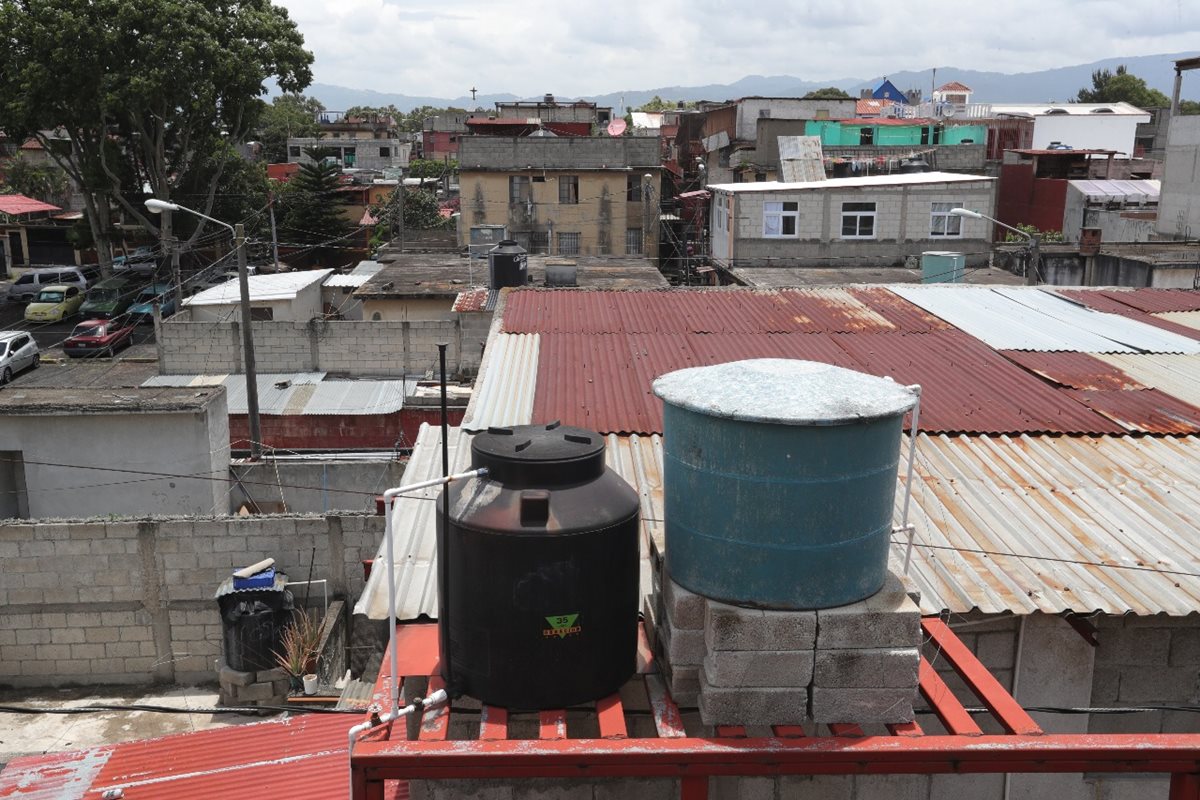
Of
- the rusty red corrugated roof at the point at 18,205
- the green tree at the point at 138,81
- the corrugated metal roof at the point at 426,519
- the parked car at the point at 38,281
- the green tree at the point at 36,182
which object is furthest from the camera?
the green tree at the point at 36,182

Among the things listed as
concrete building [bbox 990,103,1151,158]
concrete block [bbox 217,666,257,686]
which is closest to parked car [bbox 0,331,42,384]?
concrete block [bbox 217,666,257,686]

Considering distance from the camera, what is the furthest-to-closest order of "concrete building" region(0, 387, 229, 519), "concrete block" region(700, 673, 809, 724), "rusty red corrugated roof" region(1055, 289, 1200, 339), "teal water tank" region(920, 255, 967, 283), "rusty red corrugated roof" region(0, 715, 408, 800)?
"teal water tank" region(920, 255, 967, 283), "concrete building" region(0, 387, 229, 519), "rusty red corrugated roof" region(1055, 289, 1200, 339), "rusty red corrugated roof" region(0, 715, 408, 800), "concrete block" region(700, 673, 809, 724)

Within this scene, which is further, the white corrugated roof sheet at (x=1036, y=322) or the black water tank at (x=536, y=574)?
the white corrugated roof sheet at (x=1036, y=322)

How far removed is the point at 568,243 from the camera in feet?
145

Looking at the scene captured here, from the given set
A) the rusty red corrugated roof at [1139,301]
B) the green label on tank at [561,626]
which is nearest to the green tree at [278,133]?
the rusty red corrugated roof at [1139,301]

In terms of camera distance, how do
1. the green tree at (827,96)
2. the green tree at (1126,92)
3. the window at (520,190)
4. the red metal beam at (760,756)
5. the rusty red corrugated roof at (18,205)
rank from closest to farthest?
the red metal beam at (760,756)
the window at (520,190)
the rusty red corrugated roof at (18,205)
the green tree at (827,96)
the green tree at (1126,92)

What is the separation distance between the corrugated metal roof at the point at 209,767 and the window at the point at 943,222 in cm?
2821

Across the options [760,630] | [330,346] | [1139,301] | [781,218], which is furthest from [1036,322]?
[781,218]

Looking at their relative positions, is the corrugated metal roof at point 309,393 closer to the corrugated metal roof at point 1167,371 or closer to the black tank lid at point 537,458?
the corrugated metal roof at point 1167,371

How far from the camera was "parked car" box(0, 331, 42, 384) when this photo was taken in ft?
95.1

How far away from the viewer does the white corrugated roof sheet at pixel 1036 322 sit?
13.8m

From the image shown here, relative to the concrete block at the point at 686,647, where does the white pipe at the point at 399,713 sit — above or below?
below

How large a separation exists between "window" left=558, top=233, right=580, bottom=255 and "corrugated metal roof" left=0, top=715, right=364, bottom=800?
3572cm

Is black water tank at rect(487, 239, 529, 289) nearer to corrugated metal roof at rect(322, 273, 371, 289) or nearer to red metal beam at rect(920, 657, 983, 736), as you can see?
corrugated metal roof at rect(322, 273, 371, 289)
